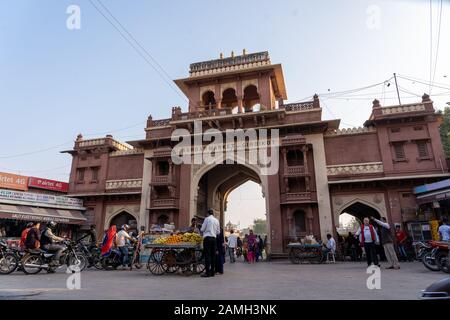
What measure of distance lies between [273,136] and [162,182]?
7729 mm

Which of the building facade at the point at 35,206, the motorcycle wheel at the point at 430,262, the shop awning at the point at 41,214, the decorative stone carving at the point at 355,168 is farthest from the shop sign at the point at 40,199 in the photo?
the motorcycle wheel at the point at 430,262

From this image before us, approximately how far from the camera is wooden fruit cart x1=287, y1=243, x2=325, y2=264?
12.8 m

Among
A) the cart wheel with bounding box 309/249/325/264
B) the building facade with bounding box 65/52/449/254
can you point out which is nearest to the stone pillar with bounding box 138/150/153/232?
the building facade with bounding box 65/52/449/254

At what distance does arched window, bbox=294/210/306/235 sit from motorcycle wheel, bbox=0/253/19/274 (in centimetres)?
1312

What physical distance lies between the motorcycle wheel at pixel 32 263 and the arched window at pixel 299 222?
1256 centimetres

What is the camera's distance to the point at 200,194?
20.2m

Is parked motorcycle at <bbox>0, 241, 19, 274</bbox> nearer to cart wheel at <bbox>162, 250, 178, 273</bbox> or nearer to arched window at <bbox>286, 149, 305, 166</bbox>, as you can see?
cart wheel at <bbox>162, 250, 178, 273</bbox>

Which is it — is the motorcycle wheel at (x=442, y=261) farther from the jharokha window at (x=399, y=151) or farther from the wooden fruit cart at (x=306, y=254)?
the jharokha window at (x=399, y=151)

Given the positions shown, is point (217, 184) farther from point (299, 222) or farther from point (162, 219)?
point (299, 222)

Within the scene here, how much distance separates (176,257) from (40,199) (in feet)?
51.0

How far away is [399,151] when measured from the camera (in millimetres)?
16562

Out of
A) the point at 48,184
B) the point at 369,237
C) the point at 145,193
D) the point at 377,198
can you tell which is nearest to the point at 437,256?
the point at 369,237
